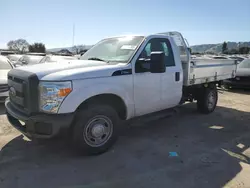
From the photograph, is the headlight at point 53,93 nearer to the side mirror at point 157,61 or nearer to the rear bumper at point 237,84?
the side mirror at point 157,61

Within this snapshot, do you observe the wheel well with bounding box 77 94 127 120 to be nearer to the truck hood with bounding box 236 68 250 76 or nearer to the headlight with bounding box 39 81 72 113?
the headlight with bounding box 39 81 72 113

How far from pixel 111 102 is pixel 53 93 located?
3.73 feet

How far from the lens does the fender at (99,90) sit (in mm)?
3548

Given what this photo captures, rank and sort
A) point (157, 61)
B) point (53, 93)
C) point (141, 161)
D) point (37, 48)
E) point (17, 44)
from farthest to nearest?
point (17, 44) → point (37, 48) → point (157, 61) → point (141, 161) → point (53, 93)

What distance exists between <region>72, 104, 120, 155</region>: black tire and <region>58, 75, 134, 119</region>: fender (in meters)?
0.24

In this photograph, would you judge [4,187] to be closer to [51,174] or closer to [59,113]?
[51,174]

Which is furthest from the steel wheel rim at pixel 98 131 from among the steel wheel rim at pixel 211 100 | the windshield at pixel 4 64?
the windshield at pixel 4 64

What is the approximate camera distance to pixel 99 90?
381cm

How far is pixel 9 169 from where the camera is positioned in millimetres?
3574

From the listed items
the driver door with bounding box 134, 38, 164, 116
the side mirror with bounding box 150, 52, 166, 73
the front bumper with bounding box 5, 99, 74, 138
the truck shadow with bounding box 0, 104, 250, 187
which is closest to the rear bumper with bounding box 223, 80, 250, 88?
the truck shadow with bounding box 0, 104, 250, 187

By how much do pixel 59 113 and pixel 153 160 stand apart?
167 cm

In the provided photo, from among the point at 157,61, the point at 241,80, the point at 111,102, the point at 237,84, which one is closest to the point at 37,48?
the point at 237,84

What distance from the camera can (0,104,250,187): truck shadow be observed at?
11.0 ft

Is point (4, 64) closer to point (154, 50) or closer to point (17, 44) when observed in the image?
point (154, 50)
